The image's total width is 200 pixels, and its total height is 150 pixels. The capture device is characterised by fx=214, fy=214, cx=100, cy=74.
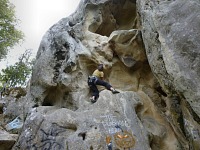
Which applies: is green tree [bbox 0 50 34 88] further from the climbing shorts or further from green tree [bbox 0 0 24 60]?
the climbing shorts

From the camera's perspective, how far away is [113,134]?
537 centimetres

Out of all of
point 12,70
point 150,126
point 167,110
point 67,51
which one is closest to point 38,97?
point 67,51

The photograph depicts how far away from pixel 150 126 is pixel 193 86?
2.36 metres

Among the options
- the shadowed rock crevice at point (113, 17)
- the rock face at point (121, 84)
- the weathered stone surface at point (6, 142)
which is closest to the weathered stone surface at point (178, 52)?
the rock face at point (121, 84)

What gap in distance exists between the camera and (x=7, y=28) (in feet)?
46.3

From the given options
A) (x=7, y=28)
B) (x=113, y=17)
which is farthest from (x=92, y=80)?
(x=7, y=28)

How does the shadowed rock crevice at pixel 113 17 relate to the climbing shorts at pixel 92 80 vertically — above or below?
above

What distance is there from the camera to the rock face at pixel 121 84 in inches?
198

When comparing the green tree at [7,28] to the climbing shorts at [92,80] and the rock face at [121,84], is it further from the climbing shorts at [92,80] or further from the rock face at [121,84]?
the climbing shorts at [92,80]

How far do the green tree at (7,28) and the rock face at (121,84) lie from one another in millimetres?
6474

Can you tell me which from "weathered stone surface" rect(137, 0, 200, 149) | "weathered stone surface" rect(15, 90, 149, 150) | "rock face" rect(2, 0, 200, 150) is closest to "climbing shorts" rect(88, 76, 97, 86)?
"rock face" rect(2, 0, 200, 150)

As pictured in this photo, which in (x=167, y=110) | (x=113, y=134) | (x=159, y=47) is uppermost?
(x=159, y=47)

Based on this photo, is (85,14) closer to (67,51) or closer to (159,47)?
(67,51)

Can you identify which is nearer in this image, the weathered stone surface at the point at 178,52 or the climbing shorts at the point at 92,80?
the weathered stone surface at the point at 178,52
